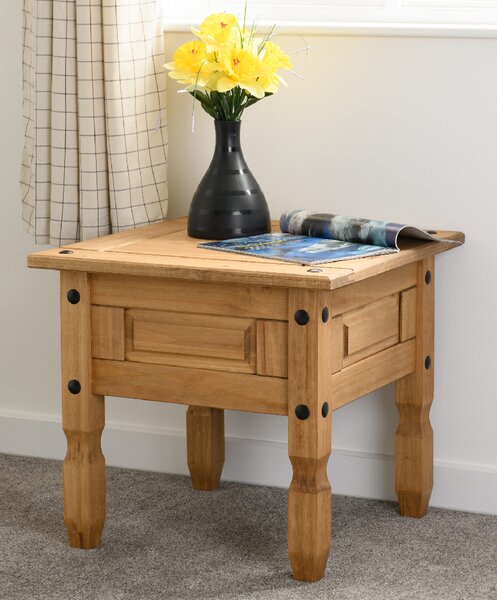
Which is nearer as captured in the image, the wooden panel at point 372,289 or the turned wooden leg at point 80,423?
the wooden panel at point 372,289

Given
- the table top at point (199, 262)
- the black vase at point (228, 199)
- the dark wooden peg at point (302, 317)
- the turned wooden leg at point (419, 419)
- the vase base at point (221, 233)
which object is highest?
the black vase at point (228, 199)

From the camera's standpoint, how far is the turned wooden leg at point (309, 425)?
1737mm

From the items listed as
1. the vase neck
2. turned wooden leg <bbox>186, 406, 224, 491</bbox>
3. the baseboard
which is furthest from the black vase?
the baseboard

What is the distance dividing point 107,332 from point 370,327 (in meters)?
0.46

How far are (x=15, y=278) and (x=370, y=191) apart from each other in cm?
88

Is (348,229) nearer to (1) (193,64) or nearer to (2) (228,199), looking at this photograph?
(2) (228,199)

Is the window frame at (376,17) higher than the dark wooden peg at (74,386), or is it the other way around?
the window frame at (376,17)

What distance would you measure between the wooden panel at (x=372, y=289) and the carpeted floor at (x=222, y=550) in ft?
1.56

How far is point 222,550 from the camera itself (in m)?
2.03

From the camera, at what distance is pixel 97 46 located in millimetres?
2176

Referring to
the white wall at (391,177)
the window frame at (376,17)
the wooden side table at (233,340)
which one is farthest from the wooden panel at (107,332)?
the window frame at (376,17)

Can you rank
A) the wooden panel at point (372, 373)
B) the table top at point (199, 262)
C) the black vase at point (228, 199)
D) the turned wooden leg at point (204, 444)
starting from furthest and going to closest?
the turned wooden leg at point (204, 444) → the black vase at point (228, 199) → the wooden panel at point (372, 373) → the table top at point (199, 262)

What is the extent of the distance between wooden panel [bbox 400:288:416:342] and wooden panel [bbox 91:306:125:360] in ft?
1.71

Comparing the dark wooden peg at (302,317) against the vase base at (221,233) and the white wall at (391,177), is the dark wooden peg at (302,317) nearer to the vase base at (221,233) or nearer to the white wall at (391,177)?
the vase base at (221,233)
